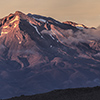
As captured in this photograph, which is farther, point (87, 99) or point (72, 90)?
point (72, 90)

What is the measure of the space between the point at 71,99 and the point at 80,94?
3.40 m

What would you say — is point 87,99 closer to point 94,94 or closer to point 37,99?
point 94,94

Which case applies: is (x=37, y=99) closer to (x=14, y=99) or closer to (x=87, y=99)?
(x=14, y=99)

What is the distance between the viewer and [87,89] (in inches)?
2660

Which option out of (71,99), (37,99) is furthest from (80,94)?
(37,99)

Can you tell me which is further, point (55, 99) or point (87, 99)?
point (55, 99)

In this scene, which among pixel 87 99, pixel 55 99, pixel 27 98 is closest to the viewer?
pixel 87 99

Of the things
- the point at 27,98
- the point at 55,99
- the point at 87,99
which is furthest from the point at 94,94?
the point at 27,98

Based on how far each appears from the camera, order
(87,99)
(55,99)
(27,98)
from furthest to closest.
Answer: (27,98), (55,99), (87,99)

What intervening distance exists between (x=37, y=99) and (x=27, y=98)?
2.60 meters

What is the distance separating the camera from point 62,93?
219 ft

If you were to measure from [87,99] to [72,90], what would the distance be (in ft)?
29.9

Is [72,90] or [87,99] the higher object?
[72,90]

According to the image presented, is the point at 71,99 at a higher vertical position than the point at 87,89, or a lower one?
lower
